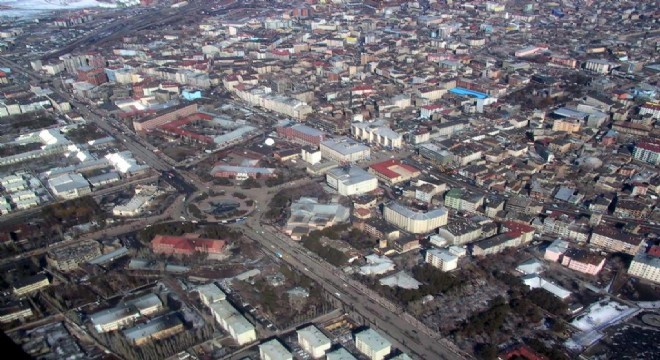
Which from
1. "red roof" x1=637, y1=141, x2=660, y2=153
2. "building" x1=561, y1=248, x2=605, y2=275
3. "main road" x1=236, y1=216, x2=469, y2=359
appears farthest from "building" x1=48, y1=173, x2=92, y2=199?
"red roof" x1=637, y1=141, x2=660, y2=153

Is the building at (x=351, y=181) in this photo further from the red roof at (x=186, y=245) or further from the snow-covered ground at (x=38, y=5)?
the snow-covered ground at (x=38, y=5)

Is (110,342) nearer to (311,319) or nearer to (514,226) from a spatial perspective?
(311,319)

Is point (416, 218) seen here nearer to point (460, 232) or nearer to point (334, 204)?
point (460, 232)

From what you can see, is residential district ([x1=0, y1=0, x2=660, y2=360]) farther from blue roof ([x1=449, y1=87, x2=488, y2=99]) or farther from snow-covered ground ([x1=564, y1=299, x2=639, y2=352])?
blue roof ([x1=449, y1=87, x2=488, y2=99])

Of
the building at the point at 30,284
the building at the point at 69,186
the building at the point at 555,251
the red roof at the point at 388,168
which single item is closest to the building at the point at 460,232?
the building at the point at 555,251

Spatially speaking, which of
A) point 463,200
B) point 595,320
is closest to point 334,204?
point 463,200
